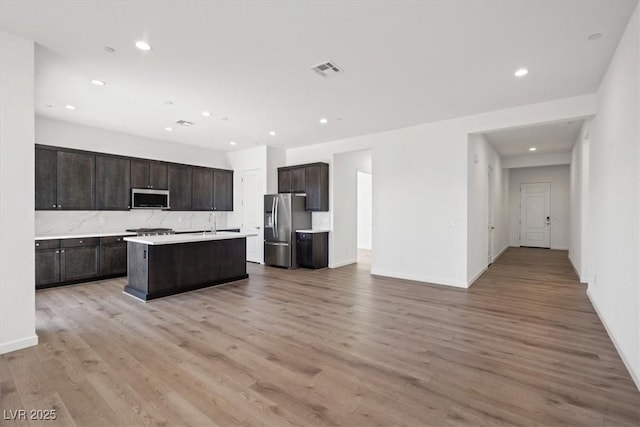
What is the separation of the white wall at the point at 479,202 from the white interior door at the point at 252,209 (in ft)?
15.8

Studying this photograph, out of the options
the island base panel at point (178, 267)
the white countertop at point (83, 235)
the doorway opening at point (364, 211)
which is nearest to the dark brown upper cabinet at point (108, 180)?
the white countertop at point (83, 235)

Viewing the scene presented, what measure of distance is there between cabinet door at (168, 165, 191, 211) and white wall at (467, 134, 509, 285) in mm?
6209

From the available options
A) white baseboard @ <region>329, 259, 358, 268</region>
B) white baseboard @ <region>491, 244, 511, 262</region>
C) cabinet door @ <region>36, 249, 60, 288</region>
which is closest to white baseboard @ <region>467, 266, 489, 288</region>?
white baseboard @ <region>491, 244, 511, 262</region>

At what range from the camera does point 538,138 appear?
6.82 m

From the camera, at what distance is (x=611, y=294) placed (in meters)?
3.21

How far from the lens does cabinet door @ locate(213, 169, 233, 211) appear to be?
7.98m

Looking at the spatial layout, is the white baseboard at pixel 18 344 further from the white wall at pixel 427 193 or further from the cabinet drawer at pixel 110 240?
the white wall at pixel 427 193

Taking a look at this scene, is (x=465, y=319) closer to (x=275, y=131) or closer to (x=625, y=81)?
(x=625, y=81)

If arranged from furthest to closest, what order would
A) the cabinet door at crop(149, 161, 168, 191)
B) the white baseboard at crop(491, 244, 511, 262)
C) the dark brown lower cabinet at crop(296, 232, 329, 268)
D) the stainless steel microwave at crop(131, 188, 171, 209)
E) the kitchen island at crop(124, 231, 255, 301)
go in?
the white baseboard at crop(491, 244, 511, 262), the dark brown lower cabinet at crop(296, 232, 329, 268), the cabinet door at crop(149, 161, 168, 191), the stainless steel microwave at crop(131, 188, 171, 209), the kitchen island at crop(124, 231, 255, 301)

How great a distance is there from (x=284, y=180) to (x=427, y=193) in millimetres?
3578

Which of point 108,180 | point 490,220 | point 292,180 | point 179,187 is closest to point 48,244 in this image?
point 108,180

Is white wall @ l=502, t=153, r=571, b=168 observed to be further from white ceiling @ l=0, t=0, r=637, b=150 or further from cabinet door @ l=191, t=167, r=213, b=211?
cabinet door @ l=191, t=167, r=213, b=211

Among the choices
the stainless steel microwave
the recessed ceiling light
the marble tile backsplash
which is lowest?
the marble tile backsplash

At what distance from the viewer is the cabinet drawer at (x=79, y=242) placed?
531 cm
